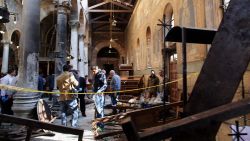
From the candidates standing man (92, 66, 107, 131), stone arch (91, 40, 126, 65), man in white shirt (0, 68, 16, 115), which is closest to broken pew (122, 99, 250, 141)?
standing man (92, 66, 107, 131)

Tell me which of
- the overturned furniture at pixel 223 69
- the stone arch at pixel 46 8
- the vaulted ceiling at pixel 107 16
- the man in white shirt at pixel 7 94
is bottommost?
the man in white shirt at pixel 7 94

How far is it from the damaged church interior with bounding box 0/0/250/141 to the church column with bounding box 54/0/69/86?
0.13 ft

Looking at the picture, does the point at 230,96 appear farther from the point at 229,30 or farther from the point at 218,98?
the point at 229,30

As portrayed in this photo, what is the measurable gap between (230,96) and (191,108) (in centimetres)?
24

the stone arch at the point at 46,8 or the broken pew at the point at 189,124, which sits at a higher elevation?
the stone arch at the point at 46,8

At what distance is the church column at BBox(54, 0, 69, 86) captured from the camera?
31.0 ft

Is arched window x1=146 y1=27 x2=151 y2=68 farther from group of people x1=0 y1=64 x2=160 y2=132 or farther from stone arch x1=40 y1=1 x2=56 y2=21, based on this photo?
stone arch x1=40 y1=1 x2=56 y2=21

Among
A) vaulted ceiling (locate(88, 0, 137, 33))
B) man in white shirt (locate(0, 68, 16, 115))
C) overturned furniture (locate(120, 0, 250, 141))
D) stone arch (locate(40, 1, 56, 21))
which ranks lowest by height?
man in white shirt (locate(0, 68, 16, 115))

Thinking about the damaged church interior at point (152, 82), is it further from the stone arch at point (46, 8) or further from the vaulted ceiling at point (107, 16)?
the vaulted ceiling at point (107, 16)

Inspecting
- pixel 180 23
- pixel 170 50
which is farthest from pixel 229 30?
pixel 170 50

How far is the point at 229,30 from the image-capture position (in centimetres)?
146

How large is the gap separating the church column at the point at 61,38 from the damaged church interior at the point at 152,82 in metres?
0.04

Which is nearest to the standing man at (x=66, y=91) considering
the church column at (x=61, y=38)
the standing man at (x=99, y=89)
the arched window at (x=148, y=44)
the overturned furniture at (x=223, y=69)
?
the standing man at (x=99, y=89)

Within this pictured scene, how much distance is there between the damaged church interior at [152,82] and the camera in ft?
4.72
